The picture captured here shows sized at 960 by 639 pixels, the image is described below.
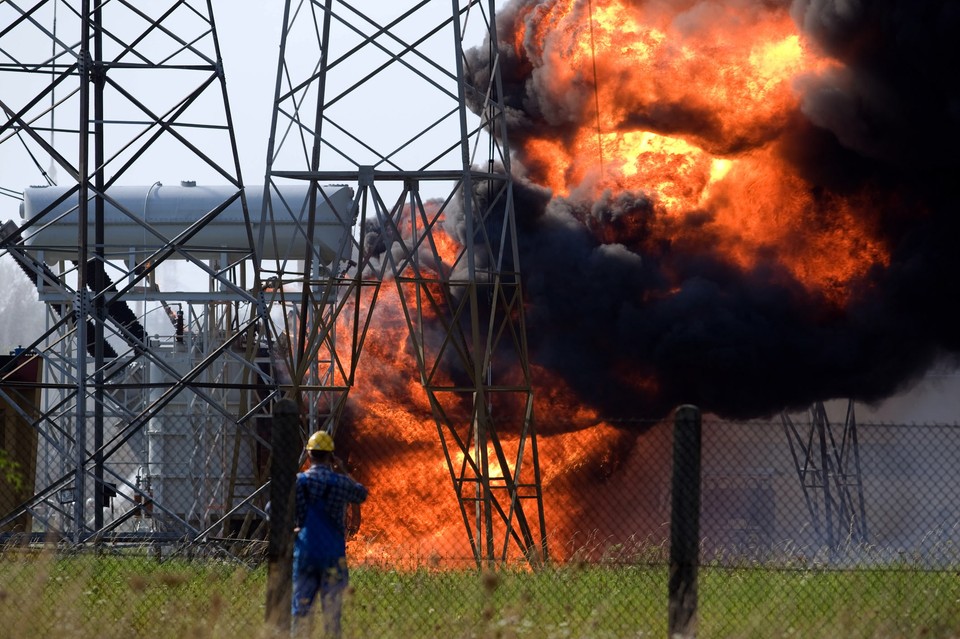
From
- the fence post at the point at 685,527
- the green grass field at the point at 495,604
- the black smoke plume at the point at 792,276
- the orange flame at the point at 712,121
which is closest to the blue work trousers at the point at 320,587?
the green grass field at the point at 495,604

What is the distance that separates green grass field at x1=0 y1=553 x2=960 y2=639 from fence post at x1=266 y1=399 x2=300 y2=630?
0.83ft

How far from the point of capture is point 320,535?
10.7 metres

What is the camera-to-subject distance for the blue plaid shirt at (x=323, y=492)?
35.2 ft

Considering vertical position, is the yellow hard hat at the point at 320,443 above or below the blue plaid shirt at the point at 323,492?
above

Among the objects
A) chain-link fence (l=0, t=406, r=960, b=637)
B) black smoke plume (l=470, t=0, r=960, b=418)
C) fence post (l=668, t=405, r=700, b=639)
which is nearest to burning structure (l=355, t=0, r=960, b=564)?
black smoke plume (l=470, t=0, r=960, b=418)

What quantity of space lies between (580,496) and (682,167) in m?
7.58

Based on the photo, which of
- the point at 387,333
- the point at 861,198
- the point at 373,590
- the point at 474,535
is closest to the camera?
the point at 373,590

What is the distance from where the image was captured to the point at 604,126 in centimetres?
3212

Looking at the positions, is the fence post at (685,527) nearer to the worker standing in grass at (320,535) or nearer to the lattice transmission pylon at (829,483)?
the worker standing in grass at (320,535)

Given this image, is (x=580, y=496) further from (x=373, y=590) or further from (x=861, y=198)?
(x=373, y=590)

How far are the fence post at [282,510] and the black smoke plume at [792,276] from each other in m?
20.6

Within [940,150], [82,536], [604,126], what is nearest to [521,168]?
[604,126]

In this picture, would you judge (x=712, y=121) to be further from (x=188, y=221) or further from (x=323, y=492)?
Answer: (x=323, y=492)

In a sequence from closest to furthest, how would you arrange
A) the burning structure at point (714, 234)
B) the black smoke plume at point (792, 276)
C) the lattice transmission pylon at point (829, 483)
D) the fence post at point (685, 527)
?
the fence post at point (685, 527) < the lattice transmission pylon at point (829, 483) < the black smoke plume at point (792, 276) < the burning structure at point (714, 234)
